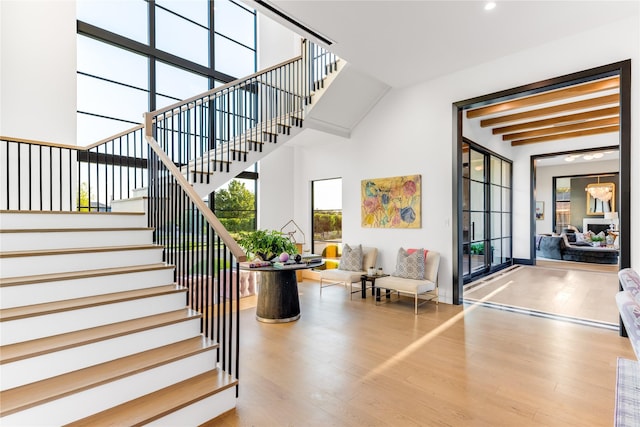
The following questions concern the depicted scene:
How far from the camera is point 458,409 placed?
7.70 ft

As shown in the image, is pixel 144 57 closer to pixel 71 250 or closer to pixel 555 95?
pixel 71 250

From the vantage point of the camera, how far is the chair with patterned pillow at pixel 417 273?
4949mm

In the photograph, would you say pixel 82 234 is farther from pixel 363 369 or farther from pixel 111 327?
pixel 363 369

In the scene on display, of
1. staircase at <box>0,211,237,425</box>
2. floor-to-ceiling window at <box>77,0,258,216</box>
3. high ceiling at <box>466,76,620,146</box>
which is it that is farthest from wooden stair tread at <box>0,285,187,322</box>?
high ceiling at <box>466,76,620,146</box>

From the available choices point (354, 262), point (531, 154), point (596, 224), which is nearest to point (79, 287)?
point (354, 262)

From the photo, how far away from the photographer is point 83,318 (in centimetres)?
236

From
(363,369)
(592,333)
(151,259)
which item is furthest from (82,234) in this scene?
(592,333)

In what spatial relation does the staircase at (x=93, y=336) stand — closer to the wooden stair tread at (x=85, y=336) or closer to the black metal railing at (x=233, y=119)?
the wooden stair tread at (x=85, y=336)

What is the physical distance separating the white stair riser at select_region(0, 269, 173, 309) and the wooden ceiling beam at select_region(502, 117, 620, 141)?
8.12 metres

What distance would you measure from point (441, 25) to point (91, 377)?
472cm

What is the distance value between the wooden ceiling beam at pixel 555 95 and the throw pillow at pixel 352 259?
3.31m

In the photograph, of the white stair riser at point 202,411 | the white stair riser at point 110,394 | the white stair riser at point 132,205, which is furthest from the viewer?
the white stair riser at point 132,205

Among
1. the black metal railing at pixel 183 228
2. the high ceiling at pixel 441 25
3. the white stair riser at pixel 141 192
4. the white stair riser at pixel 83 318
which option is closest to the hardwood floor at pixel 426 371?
the black metal railing at pixel 183 228

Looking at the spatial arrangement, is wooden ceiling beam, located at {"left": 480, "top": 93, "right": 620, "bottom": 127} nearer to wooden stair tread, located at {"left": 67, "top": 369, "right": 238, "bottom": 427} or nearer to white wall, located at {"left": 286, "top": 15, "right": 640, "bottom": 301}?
white wall, located at {"left": 286, "top": 15, "right": 640, "bottom": 301}
